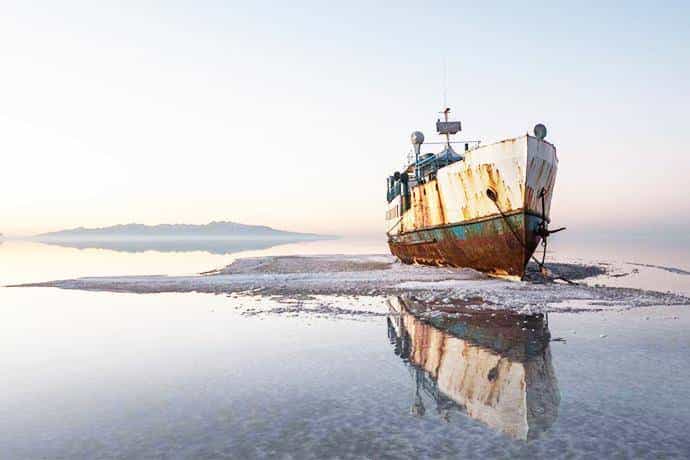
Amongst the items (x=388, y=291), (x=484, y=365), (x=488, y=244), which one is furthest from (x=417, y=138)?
(x=484, y=365)

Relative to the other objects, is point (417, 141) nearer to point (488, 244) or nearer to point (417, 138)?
point (417, 138)

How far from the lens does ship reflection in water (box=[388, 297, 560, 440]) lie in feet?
21.0

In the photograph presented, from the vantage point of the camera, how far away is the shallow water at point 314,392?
550cm

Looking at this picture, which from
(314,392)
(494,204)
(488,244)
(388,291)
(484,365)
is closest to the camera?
(314,392)

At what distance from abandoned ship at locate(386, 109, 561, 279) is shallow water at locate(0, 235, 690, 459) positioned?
845 cm

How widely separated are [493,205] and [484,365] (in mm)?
14667

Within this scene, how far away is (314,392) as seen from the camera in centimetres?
746

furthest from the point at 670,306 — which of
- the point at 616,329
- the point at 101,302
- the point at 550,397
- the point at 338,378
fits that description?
the point at 101,302

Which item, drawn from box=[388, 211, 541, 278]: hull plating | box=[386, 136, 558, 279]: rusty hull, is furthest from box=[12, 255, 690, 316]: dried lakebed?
box=[386, 136, 558, 279]: rusty hull

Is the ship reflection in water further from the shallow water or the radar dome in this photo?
the radar dome

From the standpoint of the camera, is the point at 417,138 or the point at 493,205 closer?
the point at 493,205

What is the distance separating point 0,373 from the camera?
899 centimetres

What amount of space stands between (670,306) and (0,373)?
1629 centimetres

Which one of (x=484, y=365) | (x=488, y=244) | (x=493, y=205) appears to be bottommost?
(x=484, y=365)
